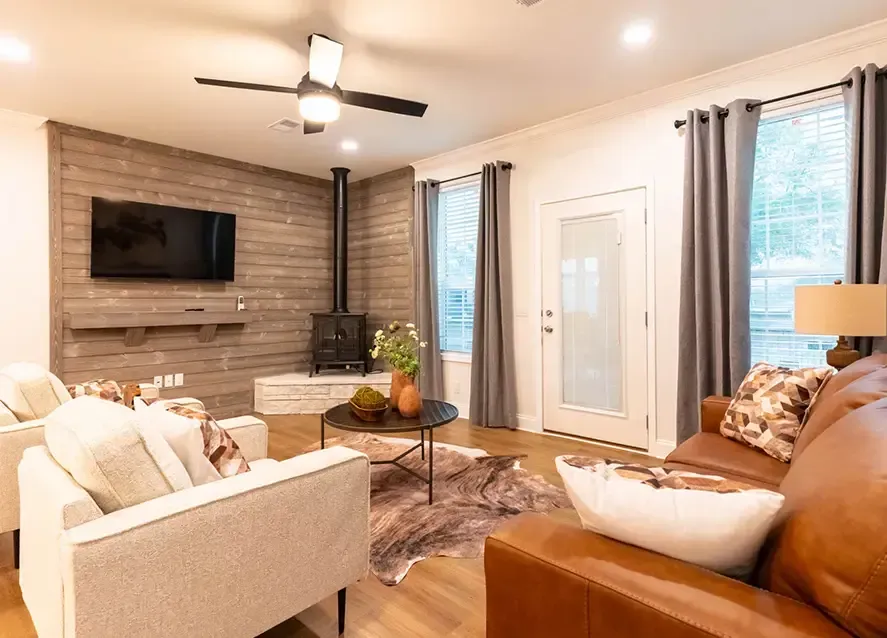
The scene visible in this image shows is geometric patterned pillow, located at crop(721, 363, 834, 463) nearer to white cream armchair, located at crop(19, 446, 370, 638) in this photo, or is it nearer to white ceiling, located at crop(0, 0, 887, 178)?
white cream armchair, located at crop(19, 446, 370, 638)

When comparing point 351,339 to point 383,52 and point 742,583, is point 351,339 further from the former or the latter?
point 742,583

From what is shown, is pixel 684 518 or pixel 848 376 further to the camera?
pixel 848 376

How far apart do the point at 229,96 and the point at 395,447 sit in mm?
2837

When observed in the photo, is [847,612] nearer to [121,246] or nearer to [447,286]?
[447,286]

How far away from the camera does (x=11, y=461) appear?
2.03 metres

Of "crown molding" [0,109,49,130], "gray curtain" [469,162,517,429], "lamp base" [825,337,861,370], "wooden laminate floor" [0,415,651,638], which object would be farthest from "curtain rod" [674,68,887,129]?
"crown molding" [0,109,49,130]

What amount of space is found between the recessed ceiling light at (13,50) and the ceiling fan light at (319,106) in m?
1.66

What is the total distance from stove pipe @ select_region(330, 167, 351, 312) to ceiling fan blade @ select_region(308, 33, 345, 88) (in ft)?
9.06

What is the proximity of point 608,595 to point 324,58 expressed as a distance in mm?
2775

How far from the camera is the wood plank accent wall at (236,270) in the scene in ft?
13.9

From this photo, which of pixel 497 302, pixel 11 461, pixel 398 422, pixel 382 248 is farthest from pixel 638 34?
pixel 11 461

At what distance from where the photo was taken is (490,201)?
457 centimetres

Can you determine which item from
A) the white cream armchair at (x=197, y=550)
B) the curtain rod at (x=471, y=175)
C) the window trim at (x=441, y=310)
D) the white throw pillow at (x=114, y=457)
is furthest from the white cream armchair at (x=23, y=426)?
→ the curtain rod at (x=471, y=175)

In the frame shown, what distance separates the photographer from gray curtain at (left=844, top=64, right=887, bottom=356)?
2701 mm
